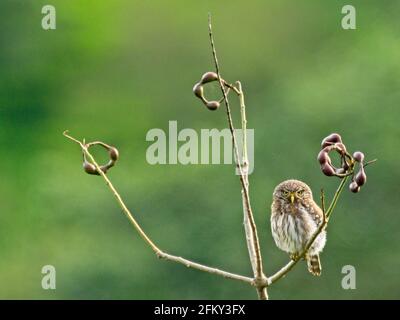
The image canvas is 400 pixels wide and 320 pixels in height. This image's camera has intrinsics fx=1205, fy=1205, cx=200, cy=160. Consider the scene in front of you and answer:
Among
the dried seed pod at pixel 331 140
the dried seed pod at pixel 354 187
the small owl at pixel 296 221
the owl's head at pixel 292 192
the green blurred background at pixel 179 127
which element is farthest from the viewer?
the green blurred background at pixel 179 127

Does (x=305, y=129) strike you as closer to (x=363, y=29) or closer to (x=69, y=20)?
(x=363, y=29)

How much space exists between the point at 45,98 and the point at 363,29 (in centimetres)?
686

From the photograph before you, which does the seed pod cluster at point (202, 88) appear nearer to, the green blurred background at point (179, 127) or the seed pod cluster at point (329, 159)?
the seed pod cluster at point (329, 159)

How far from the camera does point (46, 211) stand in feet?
68.9

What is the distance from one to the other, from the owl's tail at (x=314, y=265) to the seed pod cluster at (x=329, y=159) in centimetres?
232

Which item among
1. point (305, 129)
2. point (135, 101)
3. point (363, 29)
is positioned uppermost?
point (363, 29)

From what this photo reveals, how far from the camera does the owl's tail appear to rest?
6801 millimetres

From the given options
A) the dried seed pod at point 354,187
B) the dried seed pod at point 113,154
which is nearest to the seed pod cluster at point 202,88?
the dried seed pod at point 113,154

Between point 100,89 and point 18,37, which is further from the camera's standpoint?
point 18,37

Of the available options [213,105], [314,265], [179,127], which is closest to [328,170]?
[213,105]

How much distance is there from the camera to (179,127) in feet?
64.3

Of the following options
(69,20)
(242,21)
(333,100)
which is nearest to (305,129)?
(333,100)

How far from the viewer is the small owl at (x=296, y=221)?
655 cm

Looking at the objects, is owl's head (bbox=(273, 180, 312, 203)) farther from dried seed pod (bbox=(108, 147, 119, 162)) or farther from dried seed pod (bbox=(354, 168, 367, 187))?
dried seed pod (bbox=(354, 168, 367, 187))
